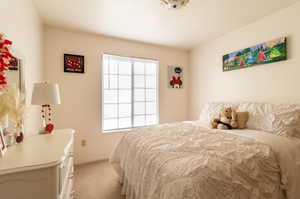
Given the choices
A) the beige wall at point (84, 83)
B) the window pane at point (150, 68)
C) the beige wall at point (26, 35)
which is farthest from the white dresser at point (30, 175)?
the window pane at point (150, 68)

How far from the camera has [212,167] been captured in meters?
1.02

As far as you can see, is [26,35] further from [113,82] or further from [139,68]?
[139,68]

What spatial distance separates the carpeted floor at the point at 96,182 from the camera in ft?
6.04

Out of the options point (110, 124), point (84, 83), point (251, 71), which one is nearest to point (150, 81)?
point (110, 124)

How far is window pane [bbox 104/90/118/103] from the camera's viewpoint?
300 cm

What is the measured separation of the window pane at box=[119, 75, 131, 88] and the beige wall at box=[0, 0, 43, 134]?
54.5 inches

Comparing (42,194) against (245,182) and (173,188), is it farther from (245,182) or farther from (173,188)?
(245,182)

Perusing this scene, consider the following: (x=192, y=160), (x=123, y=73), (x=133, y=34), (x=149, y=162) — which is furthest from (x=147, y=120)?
(x=192, y=160)

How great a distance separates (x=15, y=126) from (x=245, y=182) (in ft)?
6.02

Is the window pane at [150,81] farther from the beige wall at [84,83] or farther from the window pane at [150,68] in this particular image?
the beige wall at [84,83]

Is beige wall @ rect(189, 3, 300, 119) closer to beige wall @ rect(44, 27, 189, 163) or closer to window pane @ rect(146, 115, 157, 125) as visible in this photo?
window pane @ rect(146, 115, 157, 125)

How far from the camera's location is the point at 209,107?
278 cm

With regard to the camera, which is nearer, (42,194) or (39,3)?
(42,194)

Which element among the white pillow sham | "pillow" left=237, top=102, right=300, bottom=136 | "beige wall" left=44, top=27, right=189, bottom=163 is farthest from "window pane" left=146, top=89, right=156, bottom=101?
"pillow" left=237, top=102, right=300, bottom=136
